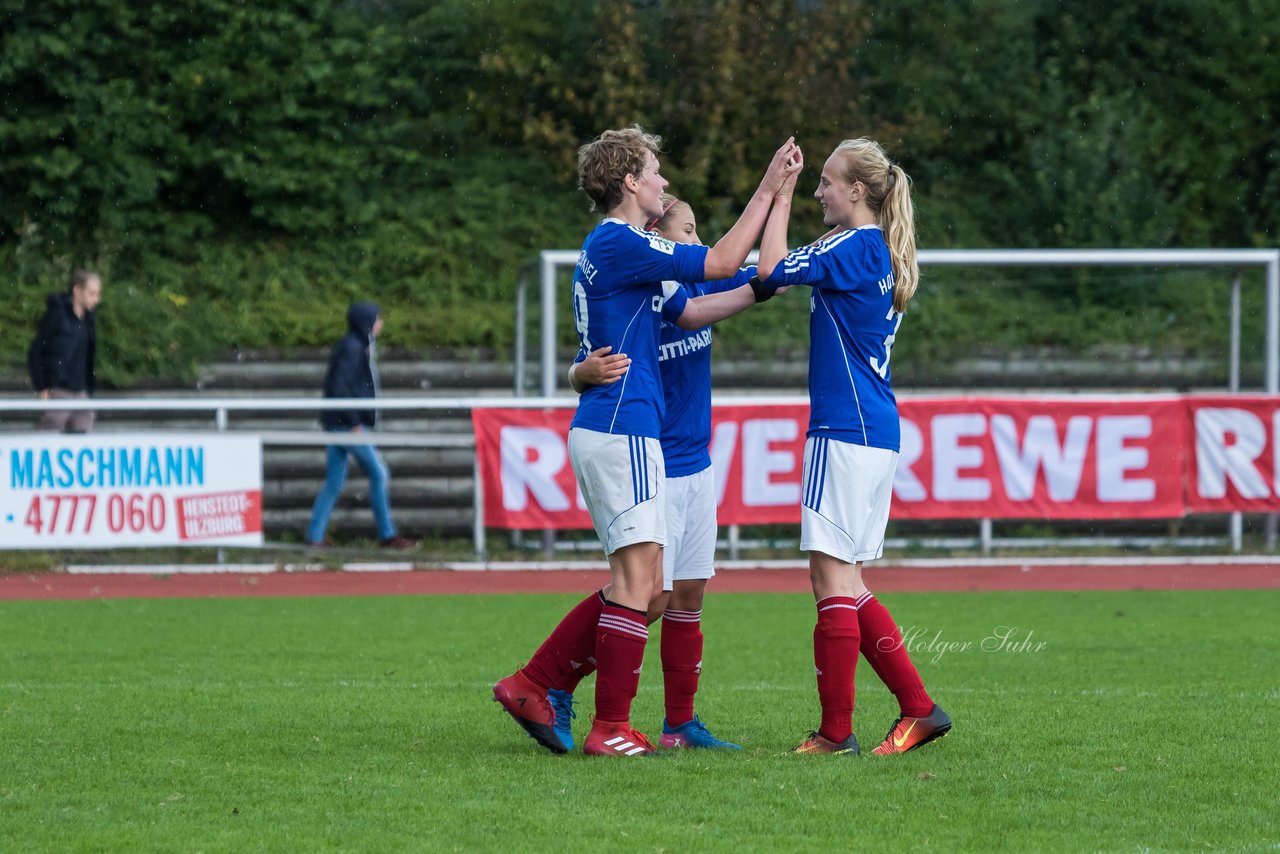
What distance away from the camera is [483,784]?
5113mm

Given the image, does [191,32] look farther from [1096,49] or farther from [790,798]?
[790,798]

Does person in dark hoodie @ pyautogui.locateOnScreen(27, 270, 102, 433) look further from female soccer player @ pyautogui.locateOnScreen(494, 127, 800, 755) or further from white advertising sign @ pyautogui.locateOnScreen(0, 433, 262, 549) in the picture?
female soccer player @ pyautogui.locateOnScreen(494, 127, 800, 755)

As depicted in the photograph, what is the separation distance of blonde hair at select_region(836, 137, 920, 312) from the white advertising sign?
822 centimetres

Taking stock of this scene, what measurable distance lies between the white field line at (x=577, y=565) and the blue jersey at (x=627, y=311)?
7.56 metres

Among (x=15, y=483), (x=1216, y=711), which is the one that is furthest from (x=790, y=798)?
(x=15, y=483)

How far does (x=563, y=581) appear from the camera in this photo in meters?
12.4

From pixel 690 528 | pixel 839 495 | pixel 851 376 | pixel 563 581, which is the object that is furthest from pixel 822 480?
pixel 563 581

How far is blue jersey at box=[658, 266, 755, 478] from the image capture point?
5.80 metres

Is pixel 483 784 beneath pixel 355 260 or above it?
beneath

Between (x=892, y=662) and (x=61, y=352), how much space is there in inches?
414

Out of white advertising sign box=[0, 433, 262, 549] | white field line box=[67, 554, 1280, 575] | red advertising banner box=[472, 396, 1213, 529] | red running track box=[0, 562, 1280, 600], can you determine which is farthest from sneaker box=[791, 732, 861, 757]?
white advertising sign box=[0, 433, 262, 549]

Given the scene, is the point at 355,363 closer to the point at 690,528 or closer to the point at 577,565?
the point at 577,565

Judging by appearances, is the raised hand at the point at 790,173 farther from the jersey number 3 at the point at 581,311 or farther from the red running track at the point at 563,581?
the red running track at the point at 563,581

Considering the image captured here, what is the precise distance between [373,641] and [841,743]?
4.15m
